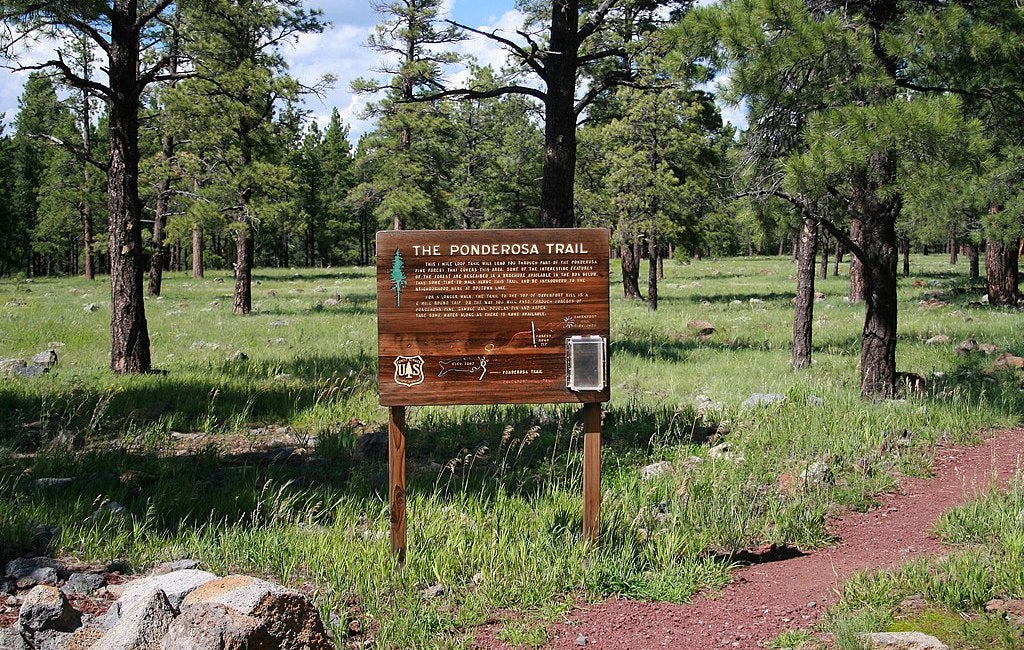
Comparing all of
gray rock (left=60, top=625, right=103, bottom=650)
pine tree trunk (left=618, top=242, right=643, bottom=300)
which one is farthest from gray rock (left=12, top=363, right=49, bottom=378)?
pine tree trunk (left=618, top=242, right=643, bottom=300)

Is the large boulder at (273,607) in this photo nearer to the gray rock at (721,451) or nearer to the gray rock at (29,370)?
the gray rock at (721,451)

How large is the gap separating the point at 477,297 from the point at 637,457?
2.83 m

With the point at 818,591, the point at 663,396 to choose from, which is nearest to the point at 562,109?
the point at 663,396

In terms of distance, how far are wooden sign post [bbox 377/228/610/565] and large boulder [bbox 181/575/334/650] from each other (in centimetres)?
133

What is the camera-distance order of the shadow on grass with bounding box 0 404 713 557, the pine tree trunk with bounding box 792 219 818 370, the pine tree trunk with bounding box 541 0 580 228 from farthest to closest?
the pine tree trunk with bounding box 792 219 818 370, the pine tree trunk with bounding box 541 0 580 228, the shadow on grass with bounding box 0 404 713 557

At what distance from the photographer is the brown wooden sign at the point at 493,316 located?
4.91 m

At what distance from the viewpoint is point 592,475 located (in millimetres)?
4988

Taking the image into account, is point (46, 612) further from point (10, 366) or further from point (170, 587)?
point (10, 366)

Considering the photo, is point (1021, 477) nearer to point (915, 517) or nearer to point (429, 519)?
point (915, 517)

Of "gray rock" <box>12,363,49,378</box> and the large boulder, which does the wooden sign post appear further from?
"gray rock" <box>12,363,49,378</box>

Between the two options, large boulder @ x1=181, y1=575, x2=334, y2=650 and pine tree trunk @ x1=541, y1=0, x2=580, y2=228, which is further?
pine tree trunk @ x1=541, y1=0, x2=580, y2=228

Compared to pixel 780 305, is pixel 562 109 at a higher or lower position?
higher

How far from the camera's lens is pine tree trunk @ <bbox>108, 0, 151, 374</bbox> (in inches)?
418

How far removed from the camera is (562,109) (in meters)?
11.4
